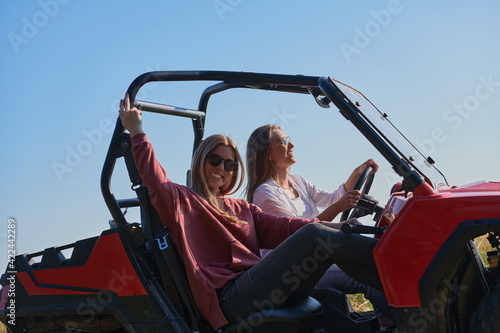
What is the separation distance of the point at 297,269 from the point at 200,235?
1.95 feet

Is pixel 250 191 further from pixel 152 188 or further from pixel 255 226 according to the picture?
pixel 152 188

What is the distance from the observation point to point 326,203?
449 centimetres

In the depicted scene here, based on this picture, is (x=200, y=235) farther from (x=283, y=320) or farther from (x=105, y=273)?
(x=283, y=320)

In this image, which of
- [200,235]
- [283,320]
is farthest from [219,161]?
[283,320]

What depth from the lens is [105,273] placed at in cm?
308

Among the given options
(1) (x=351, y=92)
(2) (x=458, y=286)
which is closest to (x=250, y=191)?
(1) (x=351, y=92)

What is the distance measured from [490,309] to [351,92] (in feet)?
4.37

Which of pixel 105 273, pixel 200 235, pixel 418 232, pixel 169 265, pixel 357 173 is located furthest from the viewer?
pixel 357 173

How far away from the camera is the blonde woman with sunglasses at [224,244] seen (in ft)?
9.11

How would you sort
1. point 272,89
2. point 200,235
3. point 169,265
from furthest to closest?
1. point 272,89
2. point 200,235
3. point 169,265

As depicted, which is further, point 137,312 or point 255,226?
point 255,226

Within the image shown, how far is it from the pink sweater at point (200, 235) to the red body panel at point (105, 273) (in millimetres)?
271

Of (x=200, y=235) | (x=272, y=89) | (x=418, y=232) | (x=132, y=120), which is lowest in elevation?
(x=418, y=232)

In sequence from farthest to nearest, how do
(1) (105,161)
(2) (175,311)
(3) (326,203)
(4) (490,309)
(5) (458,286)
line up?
(3) (326,203) < (1) (105,161) < (2) (175,311) < (5) (458,286) < (4) (490,309)
